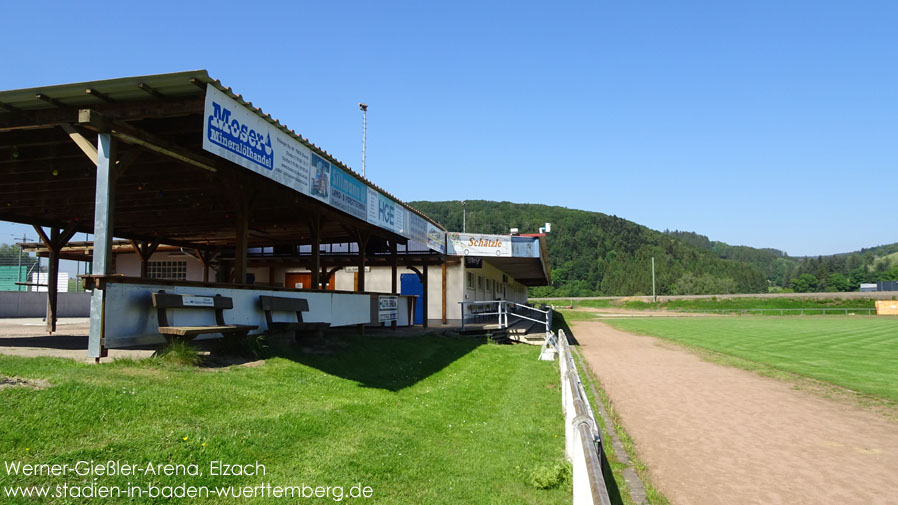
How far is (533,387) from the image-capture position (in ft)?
35.8

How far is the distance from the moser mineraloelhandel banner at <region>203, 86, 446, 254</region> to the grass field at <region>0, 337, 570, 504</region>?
2.84 meters

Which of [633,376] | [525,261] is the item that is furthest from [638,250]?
[633,376]

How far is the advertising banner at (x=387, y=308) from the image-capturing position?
1608 centimetres

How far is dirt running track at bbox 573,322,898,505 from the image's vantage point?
5.52 m

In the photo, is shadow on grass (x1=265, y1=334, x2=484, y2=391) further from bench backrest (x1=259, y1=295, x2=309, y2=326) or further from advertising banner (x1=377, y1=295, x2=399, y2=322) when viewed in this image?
advertising banner (x1=377, y1=295, x2=399, y2=322)

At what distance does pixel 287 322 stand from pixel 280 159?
2850 mm

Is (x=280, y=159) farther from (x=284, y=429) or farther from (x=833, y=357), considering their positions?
(x=833, y=357)

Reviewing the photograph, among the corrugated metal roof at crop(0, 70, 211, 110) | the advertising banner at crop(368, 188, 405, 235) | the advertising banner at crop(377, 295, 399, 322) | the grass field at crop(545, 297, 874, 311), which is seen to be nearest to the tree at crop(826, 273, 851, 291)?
the grass field at crop(545, 297, 874, 311)

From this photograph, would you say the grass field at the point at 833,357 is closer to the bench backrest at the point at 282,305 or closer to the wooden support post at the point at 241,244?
the bench backrest at the point at 282,305

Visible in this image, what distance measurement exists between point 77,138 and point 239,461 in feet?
18.1

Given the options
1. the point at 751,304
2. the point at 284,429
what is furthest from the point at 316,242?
the point at 751,304

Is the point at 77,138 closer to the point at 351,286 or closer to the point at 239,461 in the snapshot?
the point at 239,461


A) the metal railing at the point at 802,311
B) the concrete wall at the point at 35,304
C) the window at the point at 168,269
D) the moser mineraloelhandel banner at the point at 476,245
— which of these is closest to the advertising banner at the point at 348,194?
the moser mineraloelhandel banner at the point at 476,245

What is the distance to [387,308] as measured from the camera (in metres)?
16.9
